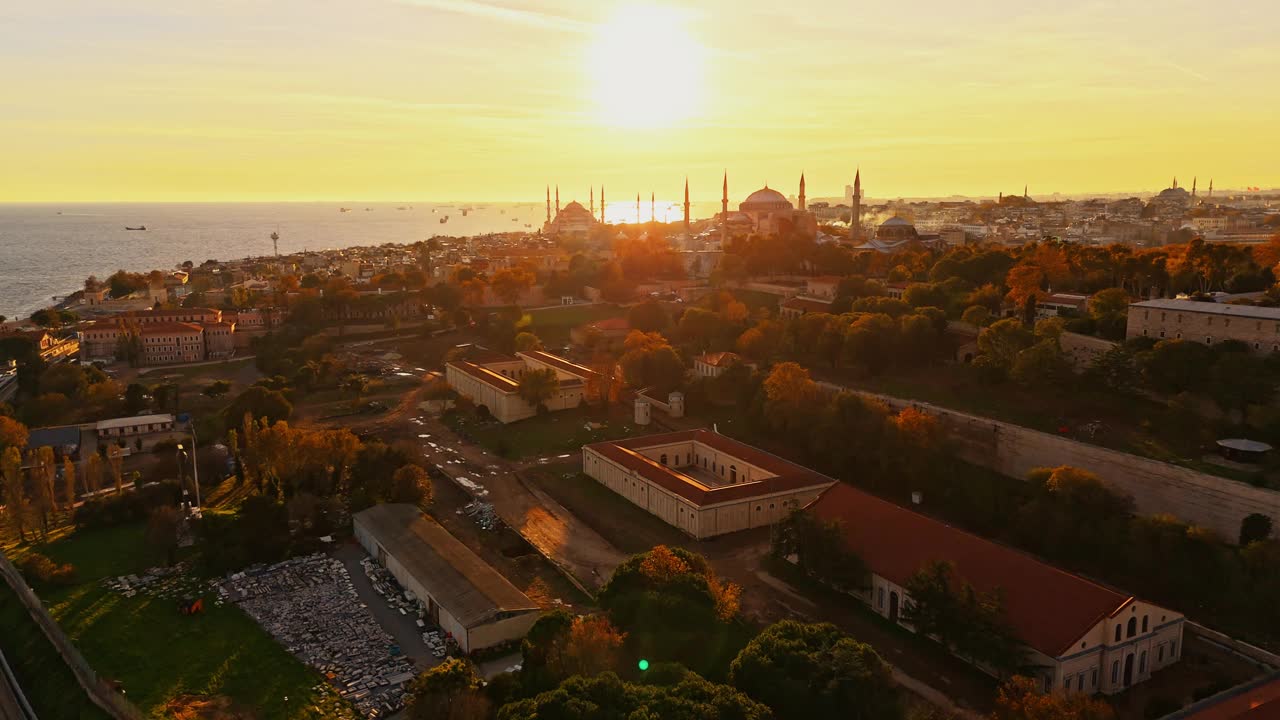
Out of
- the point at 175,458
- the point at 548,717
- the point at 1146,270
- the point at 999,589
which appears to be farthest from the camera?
the point at 1146,270

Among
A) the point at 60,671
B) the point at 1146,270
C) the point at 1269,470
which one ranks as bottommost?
the point at 60,671

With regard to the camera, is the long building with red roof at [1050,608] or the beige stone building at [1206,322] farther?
the beige stone building at [1206,322]

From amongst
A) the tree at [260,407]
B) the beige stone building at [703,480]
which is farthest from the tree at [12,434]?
the beige stone building at [703,480]

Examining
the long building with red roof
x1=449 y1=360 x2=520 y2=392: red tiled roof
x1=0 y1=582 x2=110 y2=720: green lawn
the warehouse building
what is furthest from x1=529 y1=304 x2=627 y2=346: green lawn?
the long building with red roof

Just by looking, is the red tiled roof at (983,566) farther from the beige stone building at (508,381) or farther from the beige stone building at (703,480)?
the beige stone building at (508,381)

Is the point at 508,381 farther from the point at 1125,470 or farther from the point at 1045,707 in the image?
the point at 1045,707

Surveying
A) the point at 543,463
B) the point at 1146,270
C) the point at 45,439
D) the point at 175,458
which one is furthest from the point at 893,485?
the point at 45,439

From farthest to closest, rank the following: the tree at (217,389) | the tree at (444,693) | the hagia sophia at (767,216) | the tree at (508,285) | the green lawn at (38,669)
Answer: the hagia sophia at (767,216)
the tree at (508,285)
the tree at (217,389)
the green lawn at (38,669)
the tree at (444,693)

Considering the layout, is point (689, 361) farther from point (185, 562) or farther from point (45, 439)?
point (45, 439)
